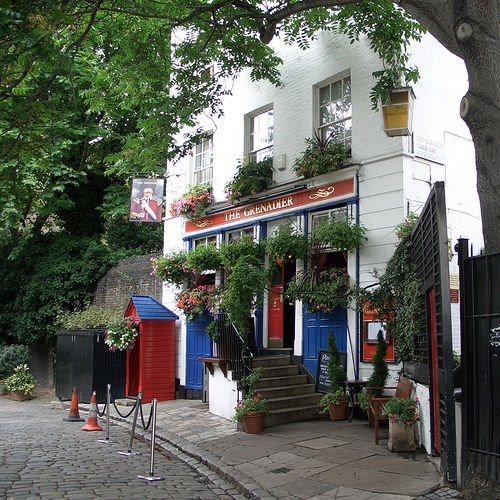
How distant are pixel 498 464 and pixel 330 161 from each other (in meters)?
7.27

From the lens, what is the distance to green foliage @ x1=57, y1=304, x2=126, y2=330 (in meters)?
17.6

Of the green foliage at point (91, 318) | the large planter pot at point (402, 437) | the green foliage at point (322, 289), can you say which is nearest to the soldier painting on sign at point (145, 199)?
the green foliage at point (91, 318)

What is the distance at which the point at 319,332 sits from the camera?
12148 mm

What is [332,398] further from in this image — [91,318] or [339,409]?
[91,318]

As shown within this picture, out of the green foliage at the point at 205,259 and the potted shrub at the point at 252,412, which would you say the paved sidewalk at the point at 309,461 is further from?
the green foliage at the point at 205,259

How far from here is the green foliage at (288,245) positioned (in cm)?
1213

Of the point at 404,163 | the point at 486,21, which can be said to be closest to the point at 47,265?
the point at 404,163

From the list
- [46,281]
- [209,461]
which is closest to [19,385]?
[46,281]

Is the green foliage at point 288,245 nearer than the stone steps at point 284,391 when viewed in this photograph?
No

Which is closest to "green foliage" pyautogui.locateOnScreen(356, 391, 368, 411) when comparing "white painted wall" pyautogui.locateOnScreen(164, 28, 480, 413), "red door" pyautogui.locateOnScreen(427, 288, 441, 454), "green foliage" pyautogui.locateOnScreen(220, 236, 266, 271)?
"white painted wall" pyautogui.locateOnScreen(164, 28, 480, 413)

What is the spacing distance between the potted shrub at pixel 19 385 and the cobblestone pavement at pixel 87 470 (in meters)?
7.06

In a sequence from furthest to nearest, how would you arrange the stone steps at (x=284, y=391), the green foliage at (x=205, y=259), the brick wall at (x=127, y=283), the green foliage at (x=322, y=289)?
the brick wall at (x=127, y=283) → the green foliage at (x=205, y=259) → the green foliage at (x=322, y=289) → the stone steps at (x=284, y=391)

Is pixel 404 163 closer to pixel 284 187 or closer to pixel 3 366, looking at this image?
pixel 284 187

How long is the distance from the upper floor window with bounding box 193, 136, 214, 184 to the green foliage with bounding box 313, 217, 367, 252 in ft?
17.8
